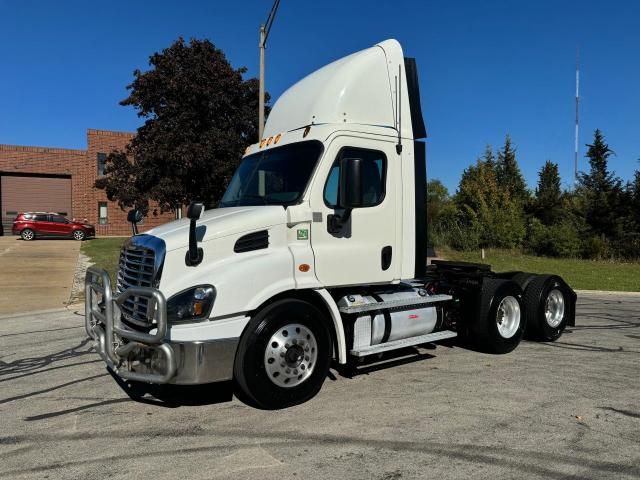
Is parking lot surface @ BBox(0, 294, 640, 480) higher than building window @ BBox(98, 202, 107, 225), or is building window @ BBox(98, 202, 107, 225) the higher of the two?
building window @ BBox(98, 202, 107, 225)

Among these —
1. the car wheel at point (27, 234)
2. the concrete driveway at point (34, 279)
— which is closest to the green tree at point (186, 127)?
the concrete driveway at point (34, 279)

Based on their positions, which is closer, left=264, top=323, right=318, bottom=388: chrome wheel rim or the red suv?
left=264, top=323, right=318, bottom=388: chrome wheel rim

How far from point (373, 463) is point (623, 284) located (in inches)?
564

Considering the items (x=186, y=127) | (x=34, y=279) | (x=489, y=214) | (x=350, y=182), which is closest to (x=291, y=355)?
(x=350, y=182)

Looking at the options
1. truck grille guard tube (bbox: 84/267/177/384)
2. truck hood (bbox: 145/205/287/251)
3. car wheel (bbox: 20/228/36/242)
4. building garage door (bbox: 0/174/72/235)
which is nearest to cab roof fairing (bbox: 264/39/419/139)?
truck hood (bbox: 145/205/287/251)

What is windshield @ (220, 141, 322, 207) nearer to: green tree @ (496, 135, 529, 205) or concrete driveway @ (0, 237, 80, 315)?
concrete driveway @ (0, 237, 80, 315)

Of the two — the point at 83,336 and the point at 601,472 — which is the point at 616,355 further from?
the point at 83,336

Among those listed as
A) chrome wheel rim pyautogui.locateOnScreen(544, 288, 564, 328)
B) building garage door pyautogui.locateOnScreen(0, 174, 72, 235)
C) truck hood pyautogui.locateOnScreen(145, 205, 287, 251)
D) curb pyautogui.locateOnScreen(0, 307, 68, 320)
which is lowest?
curb pyautogui.locateOnScreen(0, 307, 68, 320)

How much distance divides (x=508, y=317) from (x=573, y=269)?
1428 centimetres

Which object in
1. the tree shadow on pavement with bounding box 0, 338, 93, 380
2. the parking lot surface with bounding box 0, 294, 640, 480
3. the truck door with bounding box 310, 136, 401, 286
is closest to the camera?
the parking lot surface with bounding box 0, 294, 640, 480

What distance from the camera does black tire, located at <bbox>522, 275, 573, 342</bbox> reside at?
727cm

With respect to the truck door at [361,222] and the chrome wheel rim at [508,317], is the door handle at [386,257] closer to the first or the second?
the truck door at [361,222]

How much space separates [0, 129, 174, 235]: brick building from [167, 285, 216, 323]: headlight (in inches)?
1476

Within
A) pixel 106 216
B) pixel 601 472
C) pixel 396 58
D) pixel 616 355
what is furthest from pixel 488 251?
pixel 106 216
